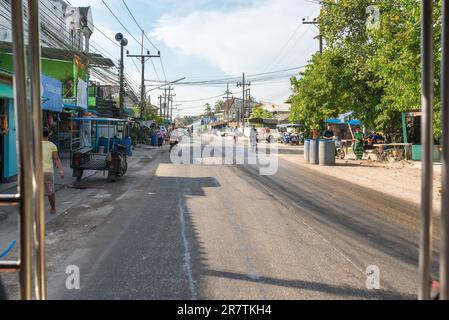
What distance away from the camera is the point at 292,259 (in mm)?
5582

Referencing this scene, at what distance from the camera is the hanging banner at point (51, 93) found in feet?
50.9

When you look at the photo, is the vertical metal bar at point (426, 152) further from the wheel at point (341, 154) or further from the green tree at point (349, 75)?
the wheel at point (341, 154)

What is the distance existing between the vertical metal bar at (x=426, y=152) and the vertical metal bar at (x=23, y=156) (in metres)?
1.69

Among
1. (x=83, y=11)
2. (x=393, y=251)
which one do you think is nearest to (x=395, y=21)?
(x=393, y=251)

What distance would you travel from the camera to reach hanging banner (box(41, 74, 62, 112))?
15523mm

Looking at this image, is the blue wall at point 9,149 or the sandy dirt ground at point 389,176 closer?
the sandy dirt ground at point 389,176

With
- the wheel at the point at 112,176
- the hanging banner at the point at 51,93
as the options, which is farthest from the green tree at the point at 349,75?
the hanging banner at the point at 51,93

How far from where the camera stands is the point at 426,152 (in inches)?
68.5

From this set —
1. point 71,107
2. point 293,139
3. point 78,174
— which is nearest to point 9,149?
point 78,174

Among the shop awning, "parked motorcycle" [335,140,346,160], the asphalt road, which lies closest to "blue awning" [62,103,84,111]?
the shop awning

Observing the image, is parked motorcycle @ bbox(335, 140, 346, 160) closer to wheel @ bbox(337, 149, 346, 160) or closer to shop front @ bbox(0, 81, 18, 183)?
wheel @ bbox(337, 149, 346, 160)

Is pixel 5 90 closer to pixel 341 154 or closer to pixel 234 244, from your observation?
pixel 234 244

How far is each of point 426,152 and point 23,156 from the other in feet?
5.59

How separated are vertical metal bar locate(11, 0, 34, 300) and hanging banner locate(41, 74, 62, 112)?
14.5 metres
